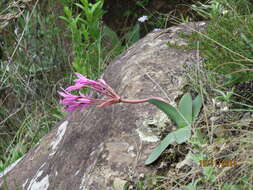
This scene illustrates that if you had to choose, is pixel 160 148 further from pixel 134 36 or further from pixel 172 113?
pixel 134 36

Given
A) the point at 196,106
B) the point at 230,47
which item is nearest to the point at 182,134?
the point at 196,106

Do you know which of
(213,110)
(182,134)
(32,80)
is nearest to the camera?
(182,134)

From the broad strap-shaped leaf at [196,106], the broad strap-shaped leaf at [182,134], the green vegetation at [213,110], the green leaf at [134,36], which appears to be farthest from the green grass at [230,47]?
the green leaf at [134,36]

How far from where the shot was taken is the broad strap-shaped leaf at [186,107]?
6.15ft

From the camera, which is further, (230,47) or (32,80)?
(32,80)

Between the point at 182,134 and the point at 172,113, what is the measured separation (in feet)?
0.36

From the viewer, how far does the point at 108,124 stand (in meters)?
2.11

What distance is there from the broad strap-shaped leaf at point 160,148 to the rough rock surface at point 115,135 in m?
0.04

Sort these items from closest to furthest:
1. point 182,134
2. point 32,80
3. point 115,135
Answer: point 182,134 < point 115,135 < point 32,80

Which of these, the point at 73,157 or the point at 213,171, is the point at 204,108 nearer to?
the point at 213,171

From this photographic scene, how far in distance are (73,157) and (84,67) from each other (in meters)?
1.14

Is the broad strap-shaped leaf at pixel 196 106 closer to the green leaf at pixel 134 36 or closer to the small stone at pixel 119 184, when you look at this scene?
the small stone at pixel 119 184

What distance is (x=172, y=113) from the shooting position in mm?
1861

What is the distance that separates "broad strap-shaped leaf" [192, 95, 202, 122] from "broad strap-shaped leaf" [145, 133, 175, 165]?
118mm
